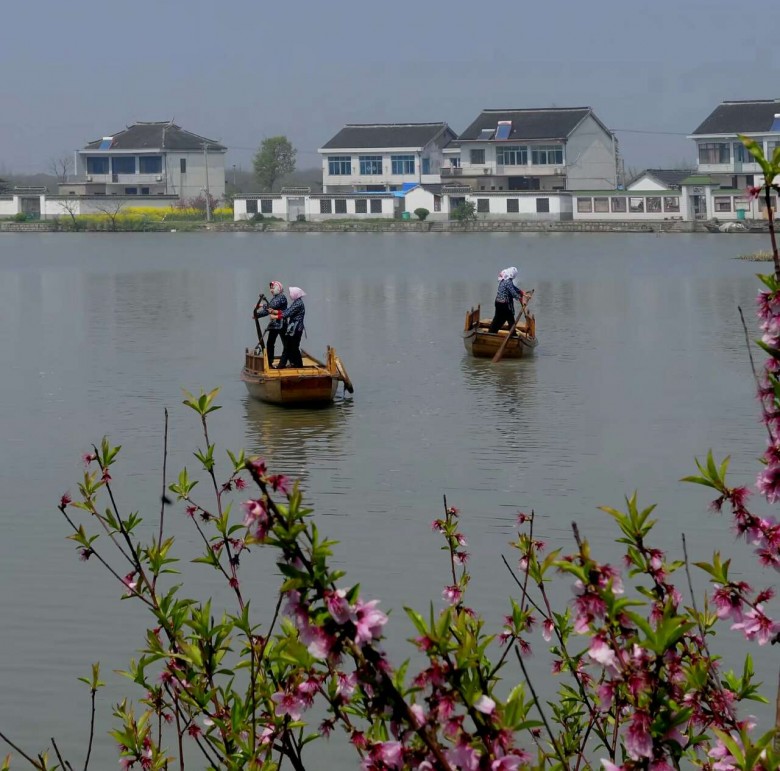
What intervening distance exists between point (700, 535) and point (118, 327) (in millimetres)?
25524

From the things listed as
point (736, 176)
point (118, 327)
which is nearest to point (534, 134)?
point (736, 176)

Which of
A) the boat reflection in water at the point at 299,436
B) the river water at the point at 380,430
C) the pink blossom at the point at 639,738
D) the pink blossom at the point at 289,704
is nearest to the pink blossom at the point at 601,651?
the pink blossom at the point at 639,738

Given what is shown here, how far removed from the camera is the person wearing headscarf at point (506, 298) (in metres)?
25.1

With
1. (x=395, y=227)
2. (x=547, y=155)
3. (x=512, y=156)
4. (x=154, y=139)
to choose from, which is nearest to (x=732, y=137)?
(x=547, y=155)

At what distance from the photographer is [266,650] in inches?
217

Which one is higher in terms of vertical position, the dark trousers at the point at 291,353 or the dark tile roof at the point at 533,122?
the dark tile roof at the point at 533,122

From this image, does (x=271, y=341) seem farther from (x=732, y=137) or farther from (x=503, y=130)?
(x=503, y=130)

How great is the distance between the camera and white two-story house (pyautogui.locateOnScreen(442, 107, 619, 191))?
9394 centimetres

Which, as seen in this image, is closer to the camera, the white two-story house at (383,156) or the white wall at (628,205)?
A: the white wall at (628,205)

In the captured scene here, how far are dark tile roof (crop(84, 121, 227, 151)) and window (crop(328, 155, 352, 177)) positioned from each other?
1332 cm

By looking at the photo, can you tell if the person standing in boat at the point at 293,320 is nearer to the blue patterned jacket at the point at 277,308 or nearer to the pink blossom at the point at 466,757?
the blue patterned jacket at the point at 277,308

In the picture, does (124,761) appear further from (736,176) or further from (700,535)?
(736,176)

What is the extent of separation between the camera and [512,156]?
94.7 m

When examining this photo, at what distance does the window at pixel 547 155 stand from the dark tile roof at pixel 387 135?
31.7 ft
